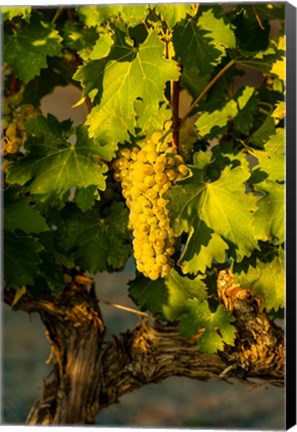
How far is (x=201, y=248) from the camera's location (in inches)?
93.9

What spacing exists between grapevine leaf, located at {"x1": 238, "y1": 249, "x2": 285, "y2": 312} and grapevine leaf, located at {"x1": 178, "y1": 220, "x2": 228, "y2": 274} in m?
0.21

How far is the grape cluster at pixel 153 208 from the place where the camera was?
2314 mm

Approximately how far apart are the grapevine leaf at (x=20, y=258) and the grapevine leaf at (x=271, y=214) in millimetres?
582

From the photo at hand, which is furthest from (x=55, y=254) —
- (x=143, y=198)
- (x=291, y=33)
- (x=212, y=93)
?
(x=291, y=33)

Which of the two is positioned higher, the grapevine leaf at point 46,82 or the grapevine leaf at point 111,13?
the grapevine leaf at point 111,13

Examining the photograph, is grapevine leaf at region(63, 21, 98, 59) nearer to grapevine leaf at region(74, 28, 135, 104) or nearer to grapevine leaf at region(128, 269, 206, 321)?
grapevine leaf at region(74, 28, 135, 104)

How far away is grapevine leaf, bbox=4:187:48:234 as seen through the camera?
8.36ft

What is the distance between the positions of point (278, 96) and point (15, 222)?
82 cm

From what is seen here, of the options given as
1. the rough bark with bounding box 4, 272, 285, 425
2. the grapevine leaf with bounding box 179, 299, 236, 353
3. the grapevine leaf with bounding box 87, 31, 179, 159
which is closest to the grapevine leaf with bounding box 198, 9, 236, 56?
the grapevine leaf with bounding box 87, 31, 179, 159

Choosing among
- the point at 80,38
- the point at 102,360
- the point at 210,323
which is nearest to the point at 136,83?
the point at 80,38

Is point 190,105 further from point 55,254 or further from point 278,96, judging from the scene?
point 55,254

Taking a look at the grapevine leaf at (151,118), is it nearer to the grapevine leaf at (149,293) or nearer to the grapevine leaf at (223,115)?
the grapevine leaf at (223,115)

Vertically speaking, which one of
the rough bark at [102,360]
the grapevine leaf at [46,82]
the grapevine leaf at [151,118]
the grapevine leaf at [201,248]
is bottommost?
the rough bark at [102,360]

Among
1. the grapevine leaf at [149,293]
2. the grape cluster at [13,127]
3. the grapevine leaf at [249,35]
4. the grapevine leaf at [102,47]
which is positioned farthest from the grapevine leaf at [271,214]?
the grape cluster at [13,127]
